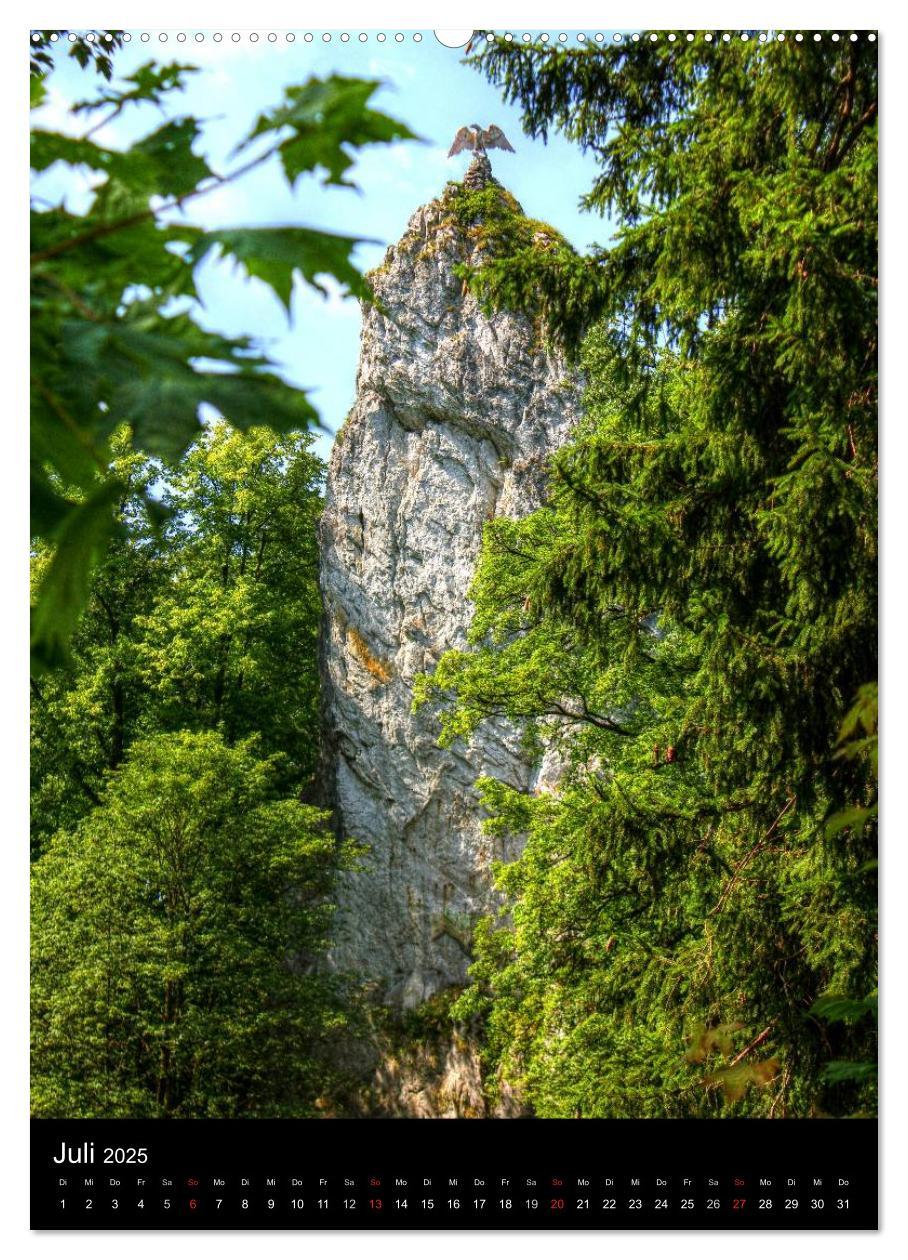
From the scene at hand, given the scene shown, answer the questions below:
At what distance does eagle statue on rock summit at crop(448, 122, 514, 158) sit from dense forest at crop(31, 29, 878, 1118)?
8.2 inches

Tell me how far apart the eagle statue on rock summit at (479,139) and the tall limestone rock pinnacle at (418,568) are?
195 inches

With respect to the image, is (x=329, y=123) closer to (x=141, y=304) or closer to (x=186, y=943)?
(x=141, y=304)

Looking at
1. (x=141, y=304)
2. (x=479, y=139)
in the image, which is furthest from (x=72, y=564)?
(x=479, y=139)

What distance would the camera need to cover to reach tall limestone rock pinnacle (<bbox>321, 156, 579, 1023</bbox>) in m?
8.94

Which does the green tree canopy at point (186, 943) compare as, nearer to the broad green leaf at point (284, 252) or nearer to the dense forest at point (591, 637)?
the dense forest at point (591, 637)

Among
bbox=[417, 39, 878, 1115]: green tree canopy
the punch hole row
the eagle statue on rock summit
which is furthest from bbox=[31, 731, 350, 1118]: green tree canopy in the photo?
the punch hole row

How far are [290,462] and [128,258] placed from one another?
10.0 m

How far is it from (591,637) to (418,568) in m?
6.50

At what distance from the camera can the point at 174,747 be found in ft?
23.3

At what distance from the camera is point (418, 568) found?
9922mm

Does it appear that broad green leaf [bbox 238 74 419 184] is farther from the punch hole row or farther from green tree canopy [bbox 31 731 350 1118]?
green tree canopy [bbox 31 731 350 1118]

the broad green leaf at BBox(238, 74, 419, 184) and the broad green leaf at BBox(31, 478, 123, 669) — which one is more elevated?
the broad green leaf at BBox(238, 74, 419, 184)

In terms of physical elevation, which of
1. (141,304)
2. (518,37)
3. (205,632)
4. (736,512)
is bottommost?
(141,304)
